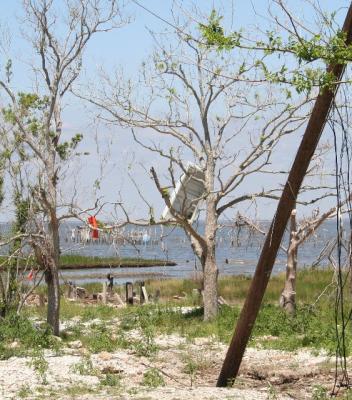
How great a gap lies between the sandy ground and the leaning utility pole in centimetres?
54

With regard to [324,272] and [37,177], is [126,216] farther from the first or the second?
[324,272]

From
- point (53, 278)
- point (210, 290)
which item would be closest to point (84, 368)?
point (53, 278)

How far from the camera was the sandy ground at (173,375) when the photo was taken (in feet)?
35.9

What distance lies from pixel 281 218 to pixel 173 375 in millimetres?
4210

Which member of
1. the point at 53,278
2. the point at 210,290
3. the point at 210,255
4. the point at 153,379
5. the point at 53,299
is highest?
the point at 210,255

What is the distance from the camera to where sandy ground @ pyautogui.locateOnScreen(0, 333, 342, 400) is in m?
10.9

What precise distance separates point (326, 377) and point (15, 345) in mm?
5955

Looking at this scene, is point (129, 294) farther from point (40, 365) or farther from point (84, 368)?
point (40, 365)

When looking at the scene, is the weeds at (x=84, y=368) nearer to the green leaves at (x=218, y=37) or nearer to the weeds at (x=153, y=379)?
the weeds at (x=153, y=379)

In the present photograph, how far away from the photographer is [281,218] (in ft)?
33.4

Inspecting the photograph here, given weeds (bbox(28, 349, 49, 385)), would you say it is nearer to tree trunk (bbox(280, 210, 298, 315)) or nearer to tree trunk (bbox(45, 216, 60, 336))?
tree trunk (bbox(45, 216, 60, 336))

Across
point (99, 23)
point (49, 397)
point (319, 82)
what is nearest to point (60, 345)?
point (49, 397)

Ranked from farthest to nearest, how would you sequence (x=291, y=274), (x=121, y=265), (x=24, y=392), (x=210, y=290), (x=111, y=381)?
(x=121, y=265), (x=210, y=290), (x=291, y=274), (x=111, y=381), (x=24, y=392)

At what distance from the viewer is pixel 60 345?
16406mm
